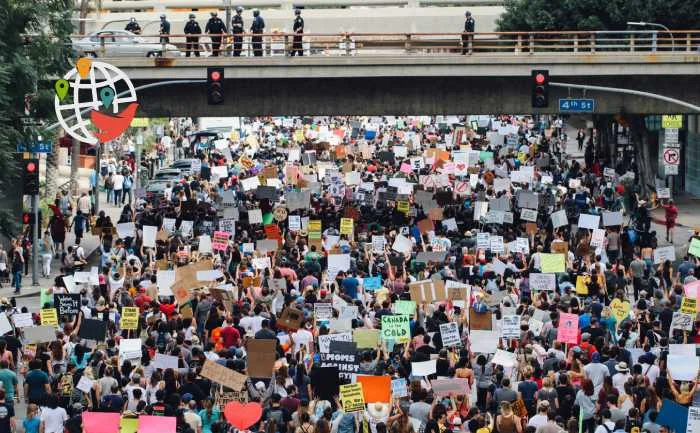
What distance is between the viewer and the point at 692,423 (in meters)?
18.1

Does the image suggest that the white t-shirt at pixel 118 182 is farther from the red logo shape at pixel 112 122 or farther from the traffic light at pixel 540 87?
the traffic light at pixel 540 87

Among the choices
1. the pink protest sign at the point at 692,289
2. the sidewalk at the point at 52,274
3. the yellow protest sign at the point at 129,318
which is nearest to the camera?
the yellow protest sign at the point at 129,318

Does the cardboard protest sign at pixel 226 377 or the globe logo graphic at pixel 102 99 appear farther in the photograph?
the globe logo graphic at pixel 102 99

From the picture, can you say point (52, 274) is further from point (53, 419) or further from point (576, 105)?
point (53, 419)

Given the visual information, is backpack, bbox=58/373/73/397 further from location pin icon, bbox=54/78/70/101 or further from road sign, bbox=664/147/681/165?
road sign, bbox=664/147/681/165

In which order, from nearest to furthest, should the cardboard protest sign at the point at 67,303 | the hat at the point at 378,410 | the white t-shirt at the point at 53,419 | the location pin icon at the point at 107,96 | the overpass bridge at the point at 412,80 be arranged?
Answer: the hat at the point at 378,410 < the white t-shirt at the point at 53,419 < the cardboard protest sign at the point at 67,303 < the location pin icon at the point at 107,96 < the overpass bridge at the point at 412,80

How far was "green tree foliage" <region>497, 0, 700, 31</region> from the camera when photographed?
216ft

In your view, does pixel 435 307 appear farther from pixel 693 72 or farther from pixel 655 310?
pixel 693 72

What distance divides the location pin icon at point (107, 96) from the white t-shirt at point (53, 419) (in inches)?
981

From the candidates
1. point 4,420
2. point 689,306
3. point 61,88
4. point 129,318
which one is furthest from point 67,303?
point 61,88

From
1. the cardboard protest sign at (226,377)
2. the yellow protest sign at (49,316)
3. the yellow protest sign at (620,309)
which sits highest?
the yellow protest sign at (620,309)

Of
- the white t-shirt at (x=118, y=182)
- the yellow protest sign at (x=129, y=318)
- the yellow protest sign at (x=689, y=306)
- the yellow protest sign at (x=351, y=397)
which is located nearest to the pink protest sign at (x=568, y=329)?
the yellow protest sign at (x=689, y=306)

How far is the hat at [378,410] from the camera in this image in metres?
19.0

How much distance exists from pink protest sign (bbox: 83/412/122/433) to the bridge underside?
28981mm
